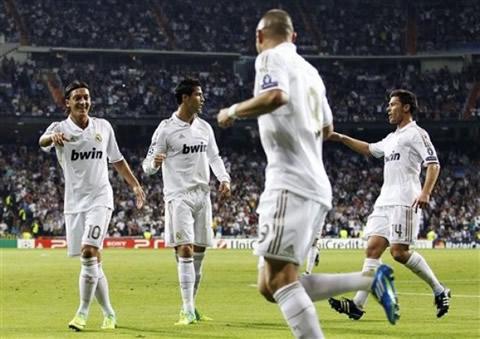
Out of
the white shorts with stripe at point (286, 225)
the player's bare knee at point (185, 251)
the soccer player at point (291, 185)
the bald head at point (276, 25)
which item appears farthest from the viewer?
the player's bare knee at point (185, 251)

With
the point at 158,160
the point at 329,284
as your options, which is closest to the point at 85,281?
the point at 158,160

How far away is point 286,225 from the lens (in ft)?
26.3

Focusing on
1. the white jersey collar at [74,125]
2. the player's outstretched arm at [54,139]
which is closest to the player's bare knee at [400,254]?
the white jersey collar at [74,125]

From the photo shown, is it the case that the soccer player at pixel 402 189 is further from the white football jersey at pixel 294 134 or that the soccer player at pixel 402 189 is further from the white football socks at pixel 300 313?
the white football socks at pixel 300 313

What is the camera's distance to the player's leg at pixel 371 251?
14156mm

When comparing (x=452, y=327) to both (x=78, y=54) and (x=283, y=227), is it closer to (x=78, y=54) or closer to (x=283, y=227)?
(x=283, y=227)

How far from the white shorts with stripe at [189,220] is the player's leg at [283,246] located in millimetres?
6479

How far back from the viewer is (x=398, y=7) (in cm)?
7688

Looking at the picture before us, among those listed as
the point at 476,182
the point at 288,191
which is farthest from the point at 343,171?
the point at 288,191

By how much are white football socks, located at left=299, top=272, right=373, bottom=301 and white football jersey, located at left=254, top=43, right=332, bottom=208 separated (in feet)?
1.87

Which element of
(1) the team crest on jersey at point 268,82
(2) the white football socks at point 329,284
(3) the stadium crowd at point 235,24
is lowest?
(2) the white football socks at point 329,284

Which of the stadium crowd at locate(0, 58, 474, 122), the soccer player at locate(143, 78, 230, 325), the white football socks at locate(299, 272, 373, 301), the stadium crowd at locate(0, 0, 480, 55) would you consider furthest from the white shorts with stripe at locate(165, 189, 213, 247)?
the stadium crowd at locate(0, 0, 480, 55)

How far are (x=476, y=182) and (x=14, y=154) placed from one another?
27.4 metres

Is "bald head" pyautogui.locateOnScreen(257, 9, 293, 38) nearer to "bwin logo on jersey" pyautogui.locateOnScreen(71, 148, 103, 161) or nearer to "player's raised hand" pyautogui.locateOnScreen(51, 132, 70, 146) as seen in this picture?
"player's raised hand" pyautogui.locateOnScreen(51, 132, 70, 146)
